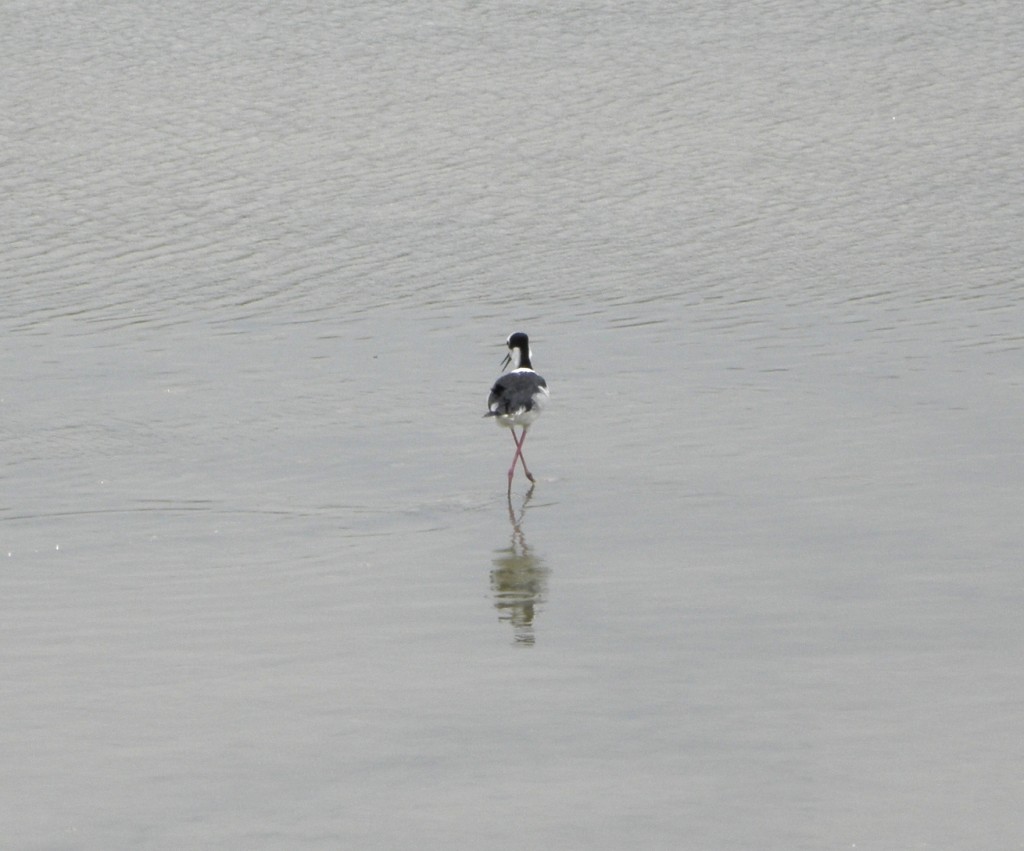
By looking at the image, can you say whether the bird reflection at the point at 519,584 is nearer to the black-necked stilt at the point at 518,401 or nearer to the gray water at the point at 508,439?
the gray water at the point at 508,439

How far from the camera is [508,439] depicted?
13.8 m

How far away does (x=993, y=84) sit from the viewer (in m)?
27.3

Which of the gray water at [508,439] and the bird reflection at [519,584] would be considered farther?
the bird reflection at [519,584]

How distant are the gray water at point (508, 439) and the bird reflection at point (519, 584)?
0.04 meters

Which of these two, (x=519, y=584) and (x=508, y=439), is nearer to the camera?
(x=519, y=584)

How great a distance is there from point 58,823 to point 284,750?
3.33 feet

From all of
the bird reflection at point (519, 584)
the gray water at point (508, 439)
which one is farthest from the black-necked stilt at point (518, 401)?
the bird reflection at point (519, 584)

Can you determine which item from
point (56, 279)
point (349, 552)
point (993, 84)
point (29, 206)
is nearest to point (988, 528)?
point (349, 552)

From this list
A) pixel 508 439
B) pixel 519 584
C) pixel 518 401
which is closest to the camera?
pixel 519 584

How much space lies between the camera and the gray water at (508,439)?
305 inches

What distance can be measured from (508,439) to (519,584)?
3.46 meters

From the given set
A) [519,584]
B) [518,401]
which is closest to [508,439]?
[518,401]

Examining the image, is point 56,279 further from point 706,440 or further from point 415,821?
point 415,821

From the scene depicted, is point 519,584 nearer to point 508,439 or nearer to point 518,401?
point 518,401
